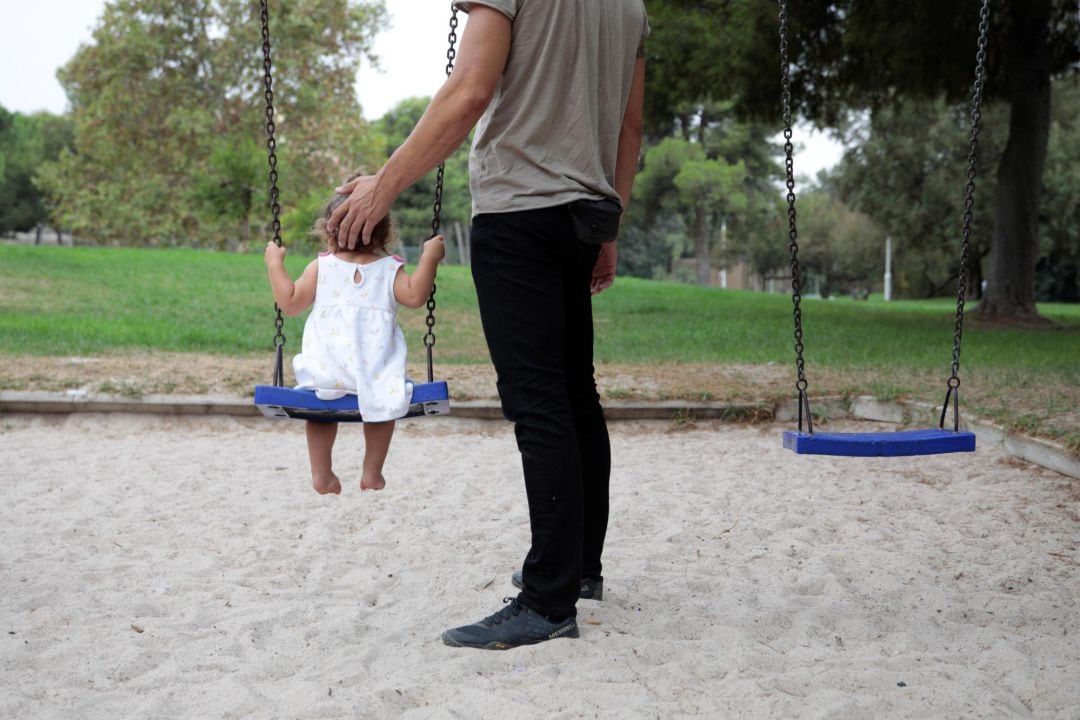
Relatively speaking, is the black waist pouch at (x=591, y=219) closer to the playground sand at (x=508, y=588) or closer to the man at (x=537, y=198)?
the man at (x=537, y=198)

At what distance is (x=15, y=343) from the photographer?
395 inches

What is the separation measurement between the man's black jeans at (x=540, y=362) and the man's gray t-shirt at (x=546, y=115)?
6 centimetres

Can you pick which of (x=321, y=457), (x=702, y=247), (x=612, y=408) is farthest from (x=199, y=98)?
(x=321, y=457)

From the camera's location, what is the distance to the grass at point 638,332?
8.23 m

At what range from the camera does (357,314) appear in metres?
3.52

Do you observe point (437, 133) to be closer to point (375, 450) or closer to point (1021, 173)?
point (375, 450)

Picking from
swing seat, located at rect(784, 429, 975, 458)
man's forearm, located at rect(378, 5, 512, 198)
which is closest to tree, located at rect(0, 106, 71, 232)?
swing seat, located at rect(784, 429, 975, 458)

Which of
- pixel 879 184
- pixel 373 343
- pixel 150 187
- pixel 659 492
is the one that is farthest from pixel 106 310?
pixel 879 184

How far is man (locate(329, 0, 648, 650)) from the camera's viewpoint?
2.75 meters

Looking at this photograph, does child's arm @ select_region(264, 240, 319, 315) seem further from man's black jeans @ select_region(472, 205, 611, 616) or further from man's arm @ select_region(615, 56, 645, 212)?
man's arm @ select_region(615, 56, 645, 212)

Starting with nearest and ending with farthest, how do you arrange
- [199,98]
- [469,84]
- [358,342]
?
1. [469,84]
2. [358,342]
3. [199,98]

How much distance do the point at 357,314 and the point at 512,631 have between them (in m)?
1.14

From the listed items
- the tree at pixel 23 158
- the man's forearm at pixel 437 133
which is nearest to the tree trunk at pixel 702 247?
the tree at pixel 23 158

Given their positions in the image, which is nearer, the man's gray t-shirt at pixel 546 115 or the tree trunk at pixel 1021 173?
the man's gray t-shirt at pixel 546 115
